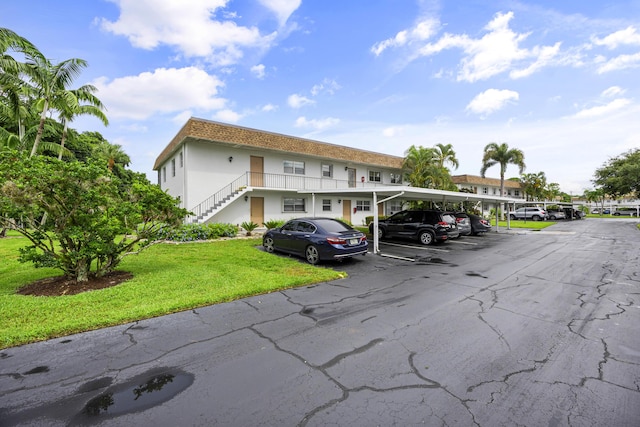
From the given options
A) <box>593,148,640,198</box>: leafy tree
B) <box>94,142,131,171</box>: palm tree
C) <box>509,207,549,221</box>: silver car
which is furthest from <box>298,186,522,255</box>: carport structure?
<box>94,142,131,171</box>: palm tree

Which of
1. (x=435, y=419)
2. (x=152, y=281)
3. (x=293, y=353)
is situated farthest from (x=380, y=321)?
(x=152, y=281)

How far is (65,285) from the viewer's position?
20.5 ft

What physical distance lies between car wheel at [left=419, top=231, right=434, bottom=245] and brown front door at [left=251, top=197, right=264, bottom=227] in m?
9.79

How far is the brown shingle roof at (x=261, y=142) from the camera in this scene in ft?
50.2

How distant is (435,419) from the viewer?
7.83 ft

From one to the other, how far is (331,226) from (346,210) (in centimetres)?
1409

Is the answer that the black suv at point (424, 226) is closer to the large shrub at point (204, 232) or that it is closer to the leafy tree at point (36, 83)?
the large shrub at point (204, 232)

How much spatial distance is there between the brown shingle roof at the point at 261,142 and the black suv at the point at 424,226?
8019 millimetres

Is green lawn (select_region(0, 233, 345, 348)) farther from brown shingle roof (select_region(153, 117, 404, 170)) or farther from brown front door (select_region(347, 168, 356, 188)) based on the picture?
brown front door (select_region(347, 168, 356, 188))

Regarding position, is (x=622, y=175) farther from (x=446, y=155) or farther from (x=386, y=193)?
(x=386, y=193)

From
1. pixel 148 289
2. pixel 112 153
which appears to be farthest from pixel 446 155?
pixel 112 153

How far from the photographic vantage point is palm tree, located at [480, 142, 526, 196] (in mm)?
31122

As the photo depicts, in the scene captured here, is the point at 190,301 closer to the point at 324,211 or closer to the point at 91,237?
the point at 91,237

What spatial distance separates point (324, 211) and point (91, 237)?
16.6 meters
